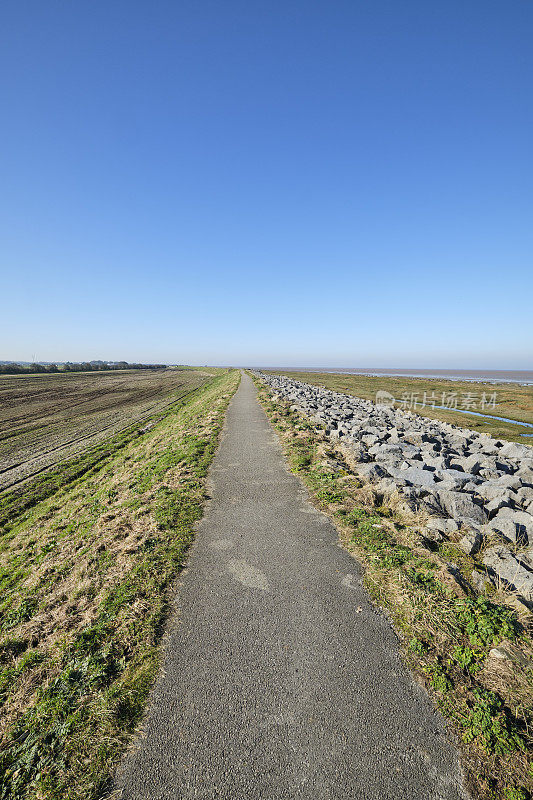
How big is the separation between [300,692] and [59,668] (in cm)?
270

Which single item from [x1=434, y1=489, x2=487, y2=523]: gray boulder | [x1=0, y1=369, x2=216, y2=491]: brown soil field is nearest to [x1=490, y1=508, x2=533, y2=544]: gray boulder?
[x1=434, y1=489, x2=487, y2=523]: gray boulder

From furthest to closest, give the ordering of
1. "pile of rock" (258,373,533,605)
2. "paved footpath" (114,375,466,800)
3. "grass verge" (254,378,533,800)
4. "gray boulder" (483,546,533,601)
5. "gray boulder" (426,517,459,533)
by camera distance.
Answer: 1. "gray boulder" (426,517,459,533)
2. "pile of rock" (258,373,533,605)
3. "gray boulder" (483,546,533,601)
4. "grass verge" (254,378,533,800)
5. "paved footpath" (114,375,466,800)

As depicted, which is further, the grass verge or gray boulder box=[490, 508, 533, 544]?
gray boulder box=[490, 508, 533, 544]

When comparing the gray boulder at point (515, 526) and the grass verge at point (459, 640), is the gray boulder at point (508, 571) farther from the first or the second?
the gray boulder at point (515, 526)

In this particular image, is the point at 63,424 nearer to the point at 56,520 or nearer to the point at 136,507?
the point at 56,520

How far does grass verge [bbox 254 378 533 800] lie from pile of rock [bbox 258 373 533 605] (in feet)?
1.42

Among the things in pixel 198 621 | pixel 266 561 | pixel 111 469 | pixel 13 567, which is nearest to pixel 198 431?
pixel 111 469

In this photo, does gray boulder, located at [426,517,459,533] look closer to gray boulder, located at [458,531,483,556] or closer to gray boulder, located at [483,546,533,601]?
gray boulder, located at [458,531,483,556]

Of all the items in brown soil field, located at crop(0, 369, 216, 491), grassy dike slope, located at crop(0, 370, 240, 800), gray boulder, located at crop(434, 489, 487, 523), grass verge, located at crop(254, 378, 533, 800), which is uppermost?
gray boulder, located at crop(434, 489, 487, 523)

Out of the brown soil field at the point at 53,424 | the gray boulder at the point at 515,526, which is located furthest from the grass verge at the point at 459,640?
the brown soil field at the point at 53,424

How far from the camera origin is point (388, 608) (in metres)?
4.24

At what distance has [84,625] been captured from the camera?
162 inches

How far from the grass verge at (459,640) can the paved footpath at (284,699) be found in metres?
0.19

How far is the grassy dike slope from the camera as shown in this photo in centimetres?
264
